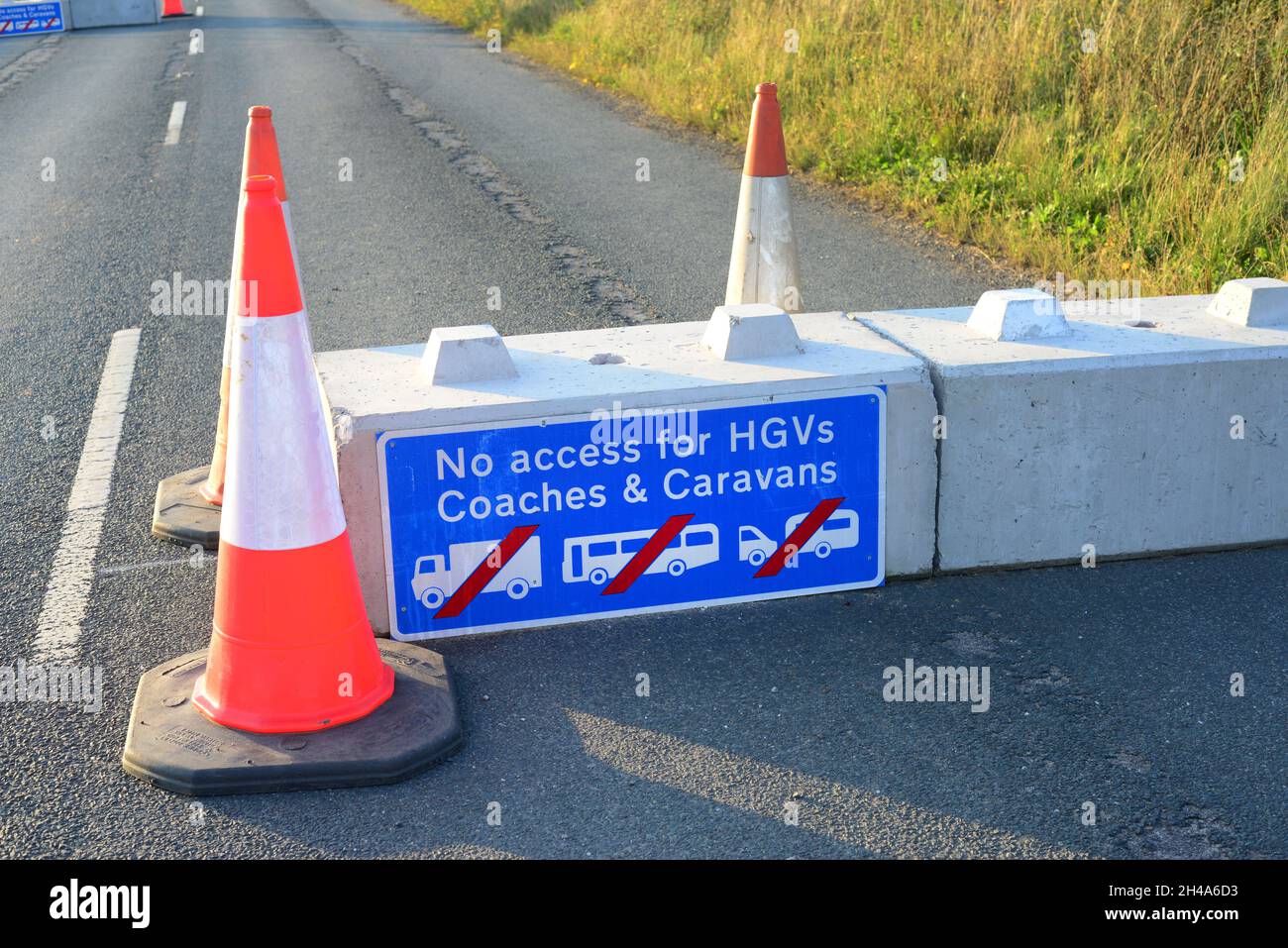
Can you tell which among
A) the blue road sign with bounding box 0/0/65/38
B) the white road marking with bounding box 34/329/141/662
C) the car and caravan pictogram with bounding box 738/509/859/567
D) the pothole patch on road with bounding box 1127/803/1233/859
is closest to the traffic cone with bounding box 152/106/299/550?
the white road marking with bounding box 34/329/141/662

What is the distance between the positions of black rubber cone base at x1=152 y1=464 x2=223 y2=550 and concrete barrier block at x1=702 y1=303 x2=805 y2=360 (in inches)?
64.3

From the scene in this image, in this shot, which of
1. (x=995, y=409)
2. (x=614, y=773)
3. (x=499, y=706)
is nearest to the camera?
(x=614, y=773)

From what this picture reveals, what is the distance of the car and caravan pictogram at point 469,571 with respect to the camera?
12.1ft

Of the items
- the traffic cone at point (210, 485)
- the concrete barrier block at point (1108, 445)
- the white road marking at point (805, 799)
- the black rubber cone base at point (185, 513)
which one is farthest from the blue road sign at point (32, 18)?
the white road marking at point (805, 799)

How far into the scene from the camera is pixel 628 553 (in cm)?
378

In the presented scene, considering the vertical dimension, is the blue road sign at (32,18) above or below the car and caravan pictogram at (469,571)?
above

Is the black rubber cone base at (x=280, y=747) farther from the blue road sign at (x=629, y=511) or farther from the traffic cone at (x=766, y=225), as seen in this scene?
the traffic cone at (x=766, y=225)

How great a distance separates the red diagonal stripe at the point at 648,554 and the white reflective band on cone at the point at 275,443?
2.87ft

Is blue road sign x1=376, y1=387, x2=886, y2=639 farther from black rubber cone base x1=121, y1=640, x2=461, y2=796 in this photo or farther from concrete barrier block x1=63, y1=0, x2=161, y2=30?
concrete barrier block x1=63, y1=0, x2=161, y2=30

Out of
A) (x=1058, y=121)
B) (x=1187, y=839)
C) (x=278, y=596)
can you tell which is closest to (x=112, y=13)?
(x=1058, y=121)
